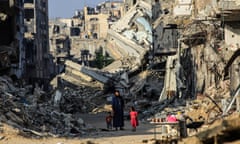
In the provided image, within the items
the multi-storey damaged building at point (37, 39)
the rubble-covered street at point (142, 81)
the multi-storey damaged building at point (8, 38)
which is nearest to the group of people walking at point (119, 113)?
the rubble-covered street at point (142, 81)

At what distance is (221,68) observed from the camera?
2639 centimetres

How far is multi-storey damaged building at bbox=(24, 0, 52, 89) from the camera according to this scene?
6438 centimetres

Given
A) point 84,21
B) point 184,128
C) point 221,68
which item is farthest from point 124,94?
point 84,21

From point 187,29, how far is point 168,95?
21.3 feet

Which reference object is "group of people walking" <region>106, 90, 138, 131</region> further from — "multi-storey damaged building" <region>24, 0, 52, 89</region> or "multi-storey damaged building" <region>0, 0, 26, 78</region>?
"multi-storey damaged building" <region>24, 0, 52, 89</region>

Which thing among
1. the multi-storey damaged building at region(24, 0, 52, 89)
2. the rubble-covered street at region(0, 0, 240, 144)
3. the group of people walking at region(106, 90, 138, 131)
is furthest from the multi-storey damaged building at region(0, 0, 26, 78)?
the multi-storey damaged building at region(24, 0, 52, 89)

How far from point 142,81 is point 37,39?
1095 inches

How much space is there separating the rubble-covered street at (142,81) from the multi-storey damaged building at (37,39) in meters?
0.12

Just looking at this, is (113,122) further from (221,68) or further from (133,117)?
(221,68)

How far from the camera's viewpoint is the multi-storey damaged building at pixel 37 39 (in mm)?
64375

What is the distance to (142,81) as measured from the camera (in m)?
43.5

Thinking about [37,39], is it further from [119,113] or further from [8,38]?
[119,113]

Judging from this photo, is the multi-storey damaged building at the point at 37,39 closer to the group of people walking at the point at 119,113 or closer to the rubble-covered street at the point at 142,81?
the rubble-covered street at the point at 142,81

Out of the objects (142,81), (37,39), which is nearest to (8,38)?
(142,81)
